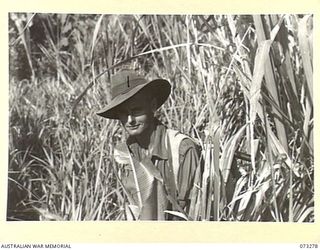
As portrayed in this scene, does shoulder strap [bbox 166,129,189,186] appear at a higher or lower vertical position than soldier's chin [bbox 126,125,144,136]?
lower

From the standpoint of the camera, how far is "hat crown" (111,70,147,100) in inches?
26.8

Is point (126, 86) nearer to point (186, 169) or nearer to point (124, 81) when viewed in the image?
point (124, 81)

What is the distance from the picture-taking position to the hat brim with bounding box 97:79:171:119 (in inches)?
26.6

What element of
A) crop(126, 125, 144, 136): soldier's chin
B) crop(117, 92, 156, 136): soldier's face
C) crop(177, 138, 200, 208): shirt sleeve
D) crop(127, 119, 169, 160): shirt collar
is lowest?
crop(177, 138, 200, 208): shirt sleeve

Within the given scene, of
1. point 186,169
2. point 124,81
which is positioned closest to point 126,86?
point 124,81

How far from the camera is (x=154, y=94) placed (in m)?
0.68

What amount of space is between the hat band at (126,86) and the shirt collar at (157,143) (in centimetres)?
6

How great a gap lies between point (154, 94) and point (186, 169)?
4.3 inches

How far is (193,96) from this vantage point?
694 millimetres

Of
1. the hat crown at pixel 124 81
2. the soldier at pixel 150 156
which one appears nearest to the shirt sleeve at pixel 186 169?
the soldier at pixel 150 156

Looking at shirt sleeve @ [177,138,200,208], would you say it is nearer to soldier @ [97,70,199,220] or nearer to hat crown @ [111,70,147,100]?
soldier @ [97,70,199,220]

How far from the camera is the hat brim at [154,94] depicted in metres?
0.68

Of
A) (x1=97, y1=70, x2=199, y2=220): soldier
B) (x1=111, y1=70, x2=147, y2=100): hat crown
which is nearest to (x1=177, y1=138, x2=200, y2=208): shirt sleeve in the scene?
(x1=97, y1=70, x2=199, y2=220): soldier
